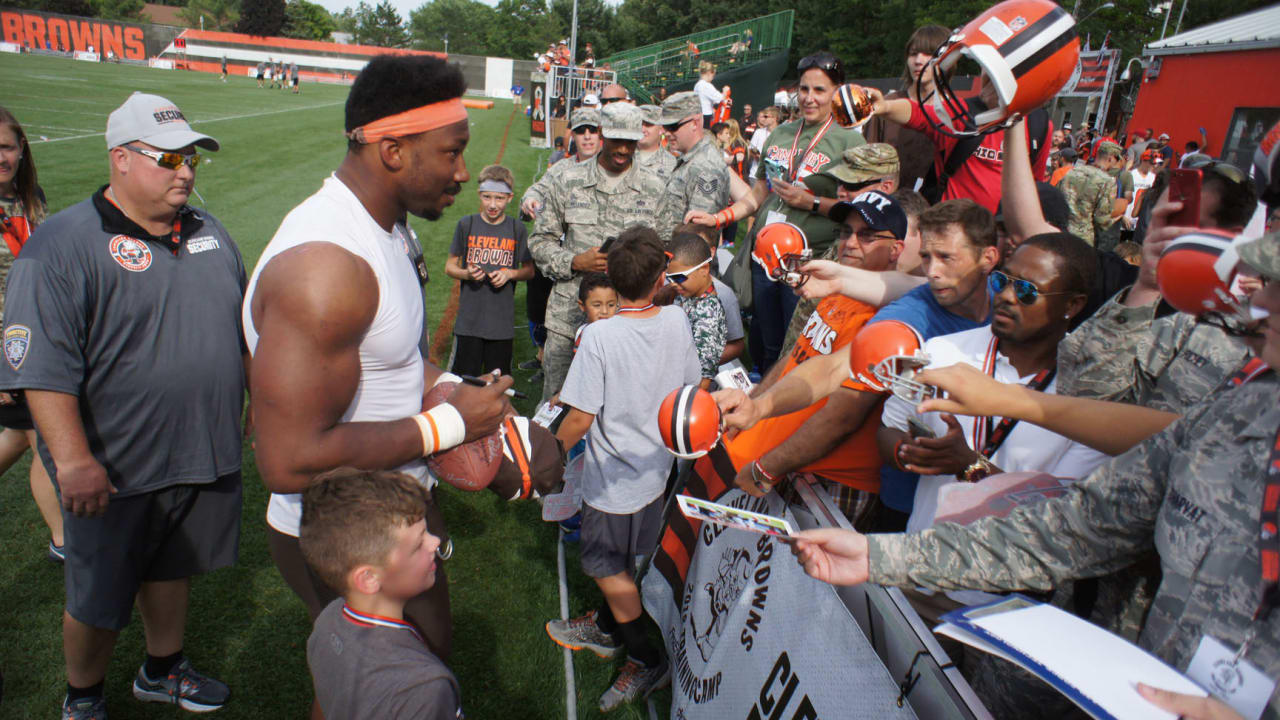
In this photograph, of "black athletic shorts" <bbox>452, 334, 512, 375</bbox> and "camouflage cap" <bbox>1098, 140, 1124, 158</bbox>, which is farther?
"camouflage cap" <bbox>1098, 140, 1124, 158</bbox>

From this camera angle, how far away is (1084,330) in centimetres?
239

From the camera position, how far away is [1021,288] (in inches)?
99.0

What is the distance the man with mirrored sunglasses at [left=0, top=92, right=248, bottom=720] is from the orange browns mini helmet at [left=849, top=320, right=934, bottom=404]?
2657mm

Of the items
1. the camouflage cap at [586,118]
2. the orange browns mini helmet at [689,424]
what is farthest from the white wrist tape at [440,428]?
the camouflage cap at [586,118]

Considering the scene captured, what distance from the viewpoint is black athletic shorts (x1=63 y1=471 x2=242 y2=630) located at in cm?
283

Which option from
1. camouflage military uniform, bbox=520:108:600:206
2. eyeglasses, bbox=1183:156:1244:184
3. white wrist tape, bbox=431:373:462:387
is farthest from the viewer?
camouflage military uniform, bbox=520:108:600:206

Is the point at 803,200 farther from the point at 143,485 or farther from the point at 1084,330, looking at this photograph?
the point at 143,485

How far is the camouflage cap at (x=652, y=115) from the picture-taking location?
6.72 metres

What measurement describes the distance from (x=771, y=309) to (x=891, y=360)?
3.59 metres

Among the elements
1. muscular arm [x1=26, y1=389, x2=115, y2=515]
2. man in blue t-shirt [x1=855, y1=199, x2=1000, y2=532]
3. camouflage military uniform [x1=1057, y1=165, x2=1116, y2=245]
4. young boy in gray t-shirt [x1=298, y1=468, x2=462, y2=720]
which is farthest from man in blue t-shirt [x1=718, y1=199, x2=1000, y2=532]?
camouflage military uniform [x1=1057, y1=165, x2=1116, y2=245]

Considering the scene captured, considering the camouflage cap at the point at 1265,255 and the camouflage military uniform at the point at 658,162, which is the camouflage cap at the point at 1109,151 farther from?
the camouflage cap at the point at 1265,255

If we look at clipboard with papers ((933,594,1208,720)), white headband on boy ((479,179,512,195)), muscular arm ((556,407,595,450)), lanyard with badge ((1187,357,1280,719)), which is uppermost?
white headband on boy ((479,179,512,195))

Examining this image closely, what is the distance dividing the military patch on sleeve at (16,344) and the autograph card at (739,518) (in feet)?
8.39

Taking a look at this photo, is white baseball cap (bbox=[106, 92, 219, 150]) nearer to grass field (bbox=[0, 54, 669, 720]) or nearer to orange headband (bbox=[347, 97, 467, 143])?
orange headband (bbox=[347, 97, 467, 143])
